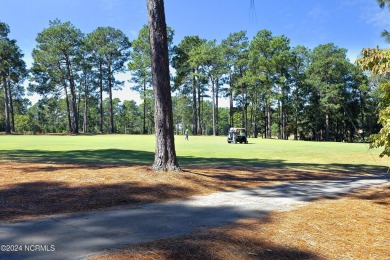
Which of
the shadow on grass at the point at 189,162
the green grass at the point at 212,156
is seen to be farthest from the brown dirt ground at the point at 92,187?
the green grass at the point at 212,156

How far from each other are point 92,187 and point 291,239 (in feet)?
16.5

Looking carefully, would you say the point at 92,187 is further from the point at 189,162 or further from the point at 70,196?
the point at 189,162

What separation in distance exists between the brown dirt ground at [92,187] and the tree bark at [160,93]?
553mm

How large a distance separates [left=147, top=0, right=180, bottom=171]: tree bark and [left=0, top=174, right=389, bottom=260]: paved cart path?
7.19 ft

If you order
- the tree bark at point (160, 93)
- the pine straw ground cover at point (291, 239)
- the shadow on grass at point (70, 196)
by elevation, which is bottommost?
the pine straw ground cover at point (291, 239)

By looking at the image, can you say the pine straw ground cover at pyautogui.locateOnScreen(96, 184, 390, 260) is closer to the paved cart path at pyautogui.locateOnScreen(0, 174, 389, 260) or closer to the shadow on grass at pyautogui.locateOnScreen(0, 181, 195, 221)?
the paved cart path at pyautogui.locateOnScreen(0, 174, 389, 260)

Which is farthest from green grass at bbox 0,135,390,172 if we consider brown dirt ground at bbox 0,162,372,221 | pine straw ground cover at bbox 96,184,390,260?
brown dirt ground at bbox 0,162,372,221

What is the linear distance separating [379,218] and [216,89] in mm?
70098

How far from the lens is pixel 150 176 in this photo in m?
9.32

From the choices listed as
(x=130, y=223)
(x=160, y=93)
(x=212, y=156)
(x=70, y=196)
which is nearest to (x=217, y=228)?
(x=130, y=223)

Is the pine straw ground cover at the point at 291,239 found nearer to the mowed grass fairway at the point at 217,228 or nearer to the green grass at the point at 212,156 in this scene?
the mowed grass fairway at the point at 217,228

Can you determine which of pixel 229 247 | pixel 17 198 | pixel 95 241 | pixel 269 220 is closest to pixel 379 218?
pixel 269 220

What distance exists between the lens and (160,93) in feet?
32.8

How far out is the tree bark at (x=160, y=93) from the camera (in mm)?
9961
